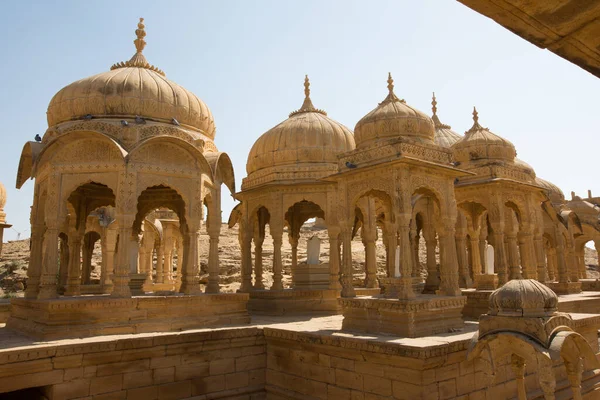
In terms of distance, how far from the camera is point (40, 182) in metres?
11.1

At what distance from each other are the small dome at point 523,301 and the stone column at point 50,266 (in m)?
8.61

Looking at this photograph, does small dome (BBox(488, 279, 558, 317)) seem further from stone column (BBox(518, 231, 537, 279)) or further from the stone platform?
stone column (BBox(518, 231, 537, 279))

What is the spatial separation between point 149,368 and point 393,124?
7.09 meters

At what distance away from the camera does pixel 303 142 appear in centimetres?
1519

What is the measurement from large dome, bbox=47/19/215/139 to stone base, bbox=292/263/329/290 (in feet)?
19.9

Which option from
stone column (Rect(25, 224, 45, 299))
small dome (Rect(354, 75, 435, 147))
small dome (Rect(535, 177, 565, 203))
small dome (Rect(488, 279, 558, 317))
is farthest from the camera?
small dome (Rect(535, 177, 565, 203))

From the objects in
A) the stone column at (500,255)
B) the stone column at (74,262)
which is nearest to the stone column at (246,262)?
the stone column at (74,262)

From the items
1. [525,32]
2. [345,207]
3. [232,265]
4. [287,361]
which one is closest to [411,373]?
[287,361]

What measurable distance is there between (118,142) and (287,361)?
6.15 meters

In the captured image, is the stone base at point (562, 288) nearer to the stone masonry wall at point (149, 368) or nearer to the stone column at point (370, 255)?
the stone column at point (370, 255)

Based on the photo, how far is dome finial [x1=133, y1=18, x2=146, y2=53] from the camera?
13.1 meters

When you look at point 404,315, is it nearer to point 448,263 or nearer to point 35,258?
point 448,263

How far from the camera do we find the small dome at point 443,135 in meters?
16.9

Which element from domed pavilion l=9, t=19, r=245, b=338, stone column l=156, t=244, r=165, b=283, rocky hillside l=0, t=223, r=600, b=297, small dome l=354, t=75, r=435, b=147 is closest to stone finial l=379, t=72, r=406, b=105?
small dome l=354, t=75, r=435, b=147
